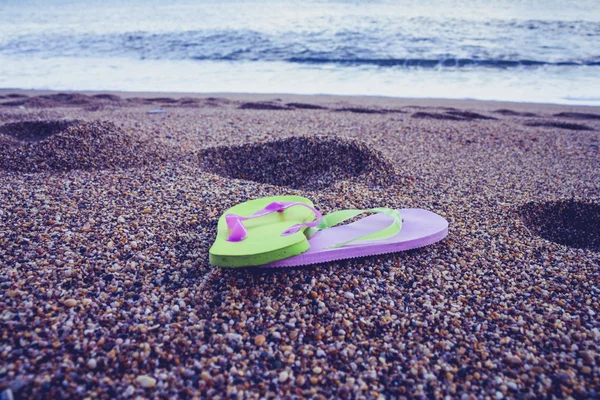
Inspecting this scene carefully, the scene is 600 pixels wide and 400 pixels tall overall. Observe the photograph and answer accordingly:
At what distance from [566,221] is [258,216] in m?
1.52

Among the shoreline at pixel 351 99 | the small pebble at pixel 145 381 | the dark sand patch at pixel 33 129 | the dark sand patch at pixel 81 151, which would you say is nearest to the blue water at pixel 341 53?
the shoreline at pixel 351 99

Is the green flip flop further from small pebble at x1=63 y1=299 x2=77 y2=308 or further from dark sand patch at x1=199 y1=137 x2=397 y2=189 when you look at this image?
dark sand patch at x1=199 y1=137 x2=397 y2=189

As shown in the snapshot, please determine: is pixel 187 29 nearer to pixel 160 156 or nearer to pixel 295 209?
pixel 160 156

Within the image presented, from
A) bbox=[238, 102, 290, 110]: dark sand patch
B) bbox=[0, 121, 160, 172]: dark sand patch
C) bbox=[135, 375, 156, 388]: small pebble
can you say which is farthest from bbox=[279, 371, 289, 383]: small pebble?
bbox=[238, 102, 290, 110]: dark sand patch

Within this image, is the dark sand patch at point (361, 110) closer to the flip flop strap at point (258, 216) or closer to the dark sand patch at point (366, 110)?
the dark sand patch at point (366, 110)

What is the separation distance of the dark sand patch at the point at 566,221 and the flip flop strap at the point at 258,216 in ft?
3.64

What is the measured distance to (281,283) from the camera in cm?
133

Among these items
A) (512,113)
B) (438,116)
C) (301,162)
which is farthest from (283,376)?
(512,113)

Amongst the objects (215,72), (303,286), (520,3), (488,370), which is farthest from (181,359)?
(520,3)

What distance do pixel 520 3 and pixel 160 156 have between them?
16325mm

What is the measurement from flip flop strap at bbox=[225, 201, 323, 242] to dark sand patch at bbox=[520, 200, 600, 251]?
1108 millimetres

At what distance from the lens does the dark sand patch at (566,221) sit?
1814 millimetres

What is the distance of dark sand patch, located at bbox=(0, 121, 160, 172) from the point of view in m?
2.27

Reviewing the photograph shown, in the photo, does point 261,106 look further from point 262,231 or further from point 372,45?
point 372,45
